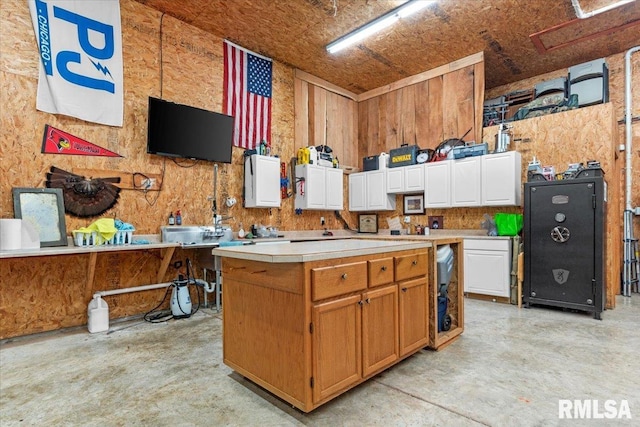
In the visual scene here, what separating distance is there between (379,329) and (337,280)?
580 mm

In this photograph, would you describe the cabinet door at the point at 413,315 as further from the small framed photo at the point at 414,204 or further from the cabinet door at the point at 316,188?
the small framed photo at the point at 414,204

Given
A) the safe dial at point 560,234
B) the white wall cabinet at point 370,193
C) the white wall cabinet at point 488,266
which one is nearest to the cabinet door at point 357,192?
the white wall cabinet at point 370,193

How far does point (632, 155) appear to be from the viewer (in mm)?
5188

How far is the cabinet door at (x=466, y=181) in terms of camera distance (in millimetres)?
5086

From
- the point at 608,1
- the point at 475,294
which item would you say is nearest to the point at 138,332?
the point at 475,294

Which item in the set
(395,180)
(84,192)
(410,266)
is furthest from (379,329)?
(395,180)

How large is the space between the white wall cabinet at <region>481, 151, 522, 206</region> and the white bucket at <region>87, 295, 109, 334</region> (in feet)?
16.7

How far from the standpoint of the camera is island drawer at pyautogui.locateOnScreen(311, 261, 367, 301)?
1.92 metres

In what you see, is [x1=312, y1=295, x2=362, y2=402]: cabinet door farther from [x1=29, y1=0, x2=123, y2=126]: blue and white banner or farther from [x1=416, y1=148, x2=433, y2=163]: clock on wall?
[x1=416, y1=148, x2=433, y2=163]: clock on wall

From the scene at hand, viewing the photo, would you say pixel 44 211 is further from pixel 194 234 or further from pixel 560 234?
pixel 560 234

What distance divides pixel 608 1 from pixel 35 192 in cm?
669

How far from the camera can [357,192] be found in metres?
6.62

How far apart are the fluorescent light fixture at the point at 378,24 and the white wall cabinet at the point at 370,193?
2305 millimetres

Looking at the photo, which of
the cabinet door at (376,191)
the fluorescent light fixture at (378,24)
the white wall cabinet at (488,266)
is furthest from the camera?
the cabinet door at (376,191)
